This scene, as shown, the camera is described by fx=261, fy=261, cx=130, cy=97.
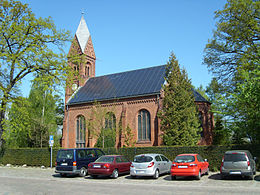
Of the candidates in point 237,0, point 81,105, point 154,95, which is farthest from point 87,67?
point 237,0

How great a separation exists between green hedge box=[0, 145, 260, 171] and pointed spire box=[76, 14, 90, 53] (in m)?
25.6

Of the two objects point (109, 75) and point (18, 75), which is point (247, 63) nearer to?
point (18, 75)

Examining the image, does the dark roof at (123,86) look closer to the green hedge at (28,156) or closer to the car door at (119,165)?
the green hedge at (28,156)

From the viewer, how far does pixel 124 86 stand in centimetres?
3641

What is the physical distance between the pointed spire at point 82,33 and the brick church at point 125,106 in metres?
8.60

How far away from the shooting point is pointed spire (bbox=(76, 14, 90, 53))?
1909 inches

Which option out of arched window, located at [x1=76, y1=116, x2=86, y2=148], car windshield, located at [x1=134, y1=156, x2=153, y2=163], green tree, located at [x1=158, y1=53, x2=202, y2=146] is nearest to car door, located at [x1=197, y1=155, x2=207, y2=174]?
car windshield, located at [x1=134, y1=156, x2=153, y2=163]

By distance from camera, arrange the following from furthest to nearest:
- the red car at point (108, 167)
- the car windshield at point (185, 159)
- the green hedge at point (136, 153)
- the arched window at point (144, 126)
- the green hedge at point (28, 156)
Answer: the arched window at point (144, 126) < the green hedge at point (28, 156) < the green hedge at point (136, 153) < the red car at point (108, 167) < the car windshield at point (185, 159)

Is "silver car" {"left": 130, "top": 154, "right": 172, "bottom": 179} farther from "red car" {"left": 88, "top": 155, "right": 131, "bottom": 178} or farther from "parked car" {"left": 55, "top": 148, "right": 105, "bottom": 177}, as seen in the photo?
"parked car" {"left": 55, "top": 148, "right": 105, "bottom": 177}

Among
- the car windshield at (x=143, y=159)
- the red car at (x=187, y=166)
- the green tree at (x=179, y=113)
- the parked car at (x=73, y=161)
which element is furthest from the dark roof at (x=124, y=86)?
the red car at (x=187, y=166)

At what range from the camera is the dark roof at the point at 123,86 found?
1311 inches

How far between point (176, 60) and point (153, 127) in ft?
29.2

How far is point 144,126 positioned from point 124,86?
22.6ft

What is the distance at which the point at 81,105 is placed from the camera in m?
38.4
